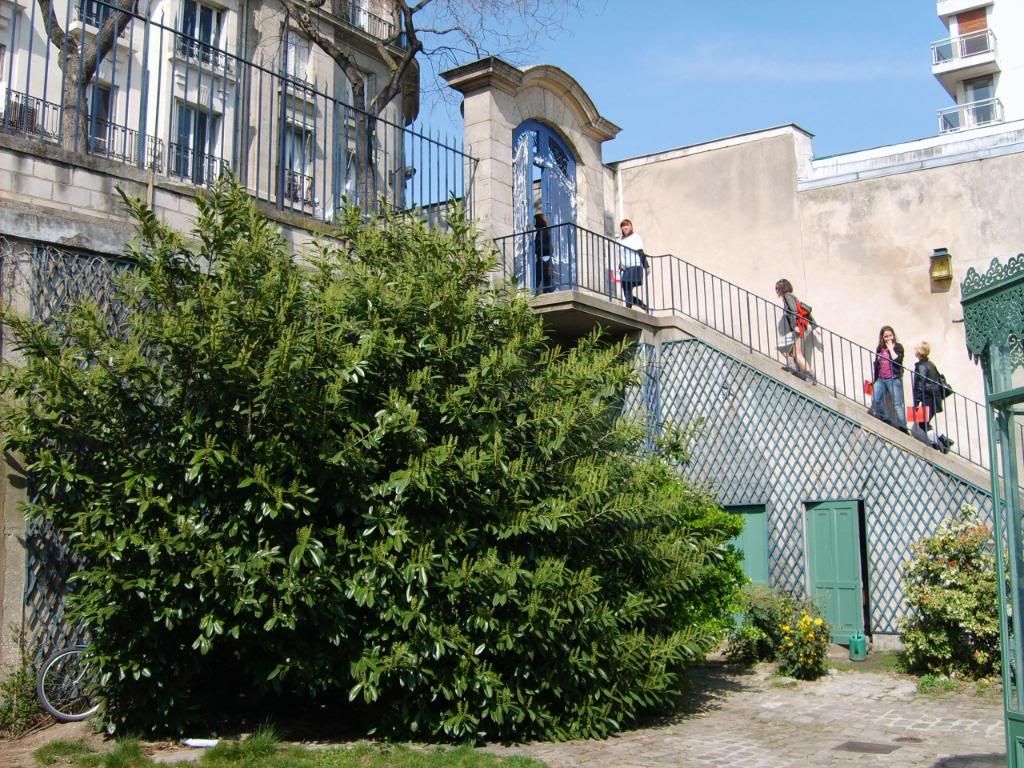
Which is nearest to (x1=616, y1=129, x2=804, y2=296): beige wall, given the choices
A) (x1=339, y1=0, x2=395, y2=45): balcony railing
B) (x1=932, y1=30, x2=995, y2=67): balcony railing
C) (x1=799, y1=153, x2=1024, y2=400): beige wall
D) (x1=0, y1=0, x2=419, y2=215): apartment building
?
(x1=799, y1=153, x2=1024, y2=400): beige wall

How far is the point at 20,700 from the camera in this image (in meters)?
7.22

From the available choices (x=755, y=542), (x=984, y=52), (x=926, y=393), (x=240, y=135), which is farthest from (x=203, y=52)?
(x=984, y=52)

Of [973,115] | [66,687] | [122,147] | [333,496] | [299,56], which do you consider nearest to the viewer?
[333,496]

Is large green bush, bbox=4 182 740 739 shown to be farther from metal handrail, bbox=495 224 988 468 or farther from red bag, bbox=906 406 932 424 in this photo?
red bag, bbox=906 406 932 424

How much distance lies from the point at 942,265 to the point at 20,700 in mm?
12394

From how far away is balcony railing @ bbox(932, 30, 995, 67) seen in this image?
44844mm

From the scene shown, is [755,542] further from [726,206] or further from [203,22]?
[203,22]

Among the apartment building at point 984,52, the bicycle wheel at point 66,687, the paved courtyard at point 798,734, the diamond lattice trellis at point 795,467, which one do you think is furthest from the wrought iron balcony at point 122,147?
the apartment building at point 984,52

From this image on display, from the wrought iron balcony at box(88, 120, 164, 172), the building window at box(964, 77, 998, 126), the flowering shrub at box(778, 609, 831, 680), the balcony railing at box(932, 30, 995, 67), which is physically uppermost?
the balcony railing at box(932, 30, 995, 67)

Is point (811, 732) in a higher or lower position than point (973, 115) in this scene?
lower

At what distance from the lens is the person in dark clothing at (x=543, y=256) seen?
42.2 feet

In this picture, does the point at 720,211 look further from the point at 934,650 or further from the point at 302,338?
the point at 302,338

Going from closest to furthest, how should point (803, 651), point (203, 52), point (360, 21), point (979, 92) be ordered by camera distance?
1. point (803, 651)
2. point (203, 52)
3. point (360, 21)
4. point (979, 92)

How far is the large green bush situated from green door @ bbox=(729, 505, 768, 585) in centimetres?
512
